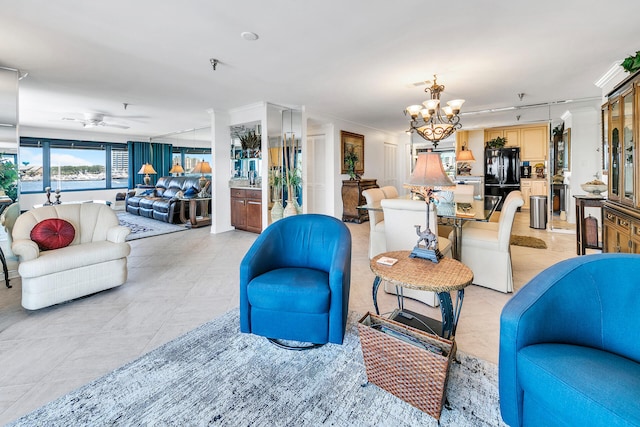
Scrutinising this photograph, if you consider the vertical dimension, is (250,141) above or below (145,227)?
above

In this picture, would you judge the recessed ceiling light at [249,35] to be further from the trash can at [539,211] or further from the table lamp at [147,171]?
the table lamp at [147,171]

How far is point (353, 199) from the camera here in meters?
7.00

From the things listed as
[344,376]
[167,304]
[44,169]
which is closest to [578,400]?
[344,376]

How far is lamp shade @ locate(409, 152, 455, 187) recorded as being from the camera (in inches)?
80.1

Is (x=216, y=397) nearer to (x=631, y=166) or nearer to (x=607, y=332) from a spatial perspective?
(x=607, y=332)

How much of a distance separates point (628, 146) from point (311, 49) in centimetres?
306

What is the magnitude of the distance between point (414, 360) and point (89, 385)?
5.71 feet

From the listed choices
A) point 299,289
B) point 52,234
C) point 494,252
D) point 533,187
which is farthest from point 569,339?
point 533,187

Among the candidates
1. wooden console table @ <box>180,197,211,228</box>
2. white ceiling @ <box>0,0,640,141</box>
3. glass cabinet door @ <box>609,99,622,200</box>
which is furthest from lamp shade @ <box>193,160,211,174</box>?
glass cabinet door @ <box>609,99,622,200</box>

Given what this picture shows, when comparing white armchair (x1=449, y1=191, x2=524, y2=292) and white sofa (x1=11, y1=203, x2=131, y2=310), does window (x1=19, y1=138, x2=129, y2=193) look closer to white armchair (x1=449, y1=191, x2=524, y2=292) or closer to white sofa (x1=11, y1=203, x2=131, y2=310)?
white sofa (x1=11, y1=203, x2=131, y2=310)

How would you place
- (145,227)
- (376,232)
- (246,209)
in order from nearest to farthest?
(376,232)
(246,209)
(145,227)

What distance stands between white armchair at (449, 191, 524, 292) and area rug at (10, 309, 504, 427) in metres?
1.35

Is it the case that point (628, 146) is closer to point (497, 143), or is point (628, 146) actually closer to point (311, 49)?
point (311, 49)

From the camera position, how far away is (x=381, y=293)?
293cm
